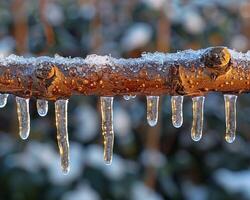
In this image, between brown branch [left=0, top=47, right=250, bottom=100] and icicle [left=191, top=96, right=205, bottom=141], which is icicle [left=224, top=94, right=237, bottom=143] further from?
brown branch [left=0, top=47, right=250, bottom=100]

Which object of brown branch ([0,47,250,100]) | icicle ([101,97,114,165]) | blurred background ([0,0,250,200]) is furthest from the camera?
blurred background ([0,0,250,200])

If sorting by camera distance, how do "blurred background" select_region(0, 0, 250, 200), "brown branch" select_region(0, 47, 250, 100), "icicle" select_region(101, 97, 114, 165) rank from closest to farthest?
1. "brown branch" select_region(0, 47, 250, 100)
2. "icicle" select_region(101, 97, 114, 165)
3. "blurred background" select_region(0, 0, 250, 200)

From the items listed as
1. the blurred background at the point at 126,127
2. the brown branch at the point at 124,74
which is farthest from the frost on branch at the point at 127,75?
the blurred background at the point at 126,127

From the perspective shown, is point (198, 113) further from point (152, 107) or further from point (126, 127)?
point (126, 127)

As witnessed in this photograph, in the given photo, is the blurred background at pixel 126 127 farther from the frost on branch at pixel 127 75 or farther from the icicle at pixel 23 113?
the frost on branch at pixel 127 75

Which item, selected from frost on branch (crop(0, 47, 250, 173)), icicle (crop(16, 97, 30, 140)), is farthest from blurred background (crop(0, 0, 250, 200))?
frost on branch (crop(0, 47, 250, 173))

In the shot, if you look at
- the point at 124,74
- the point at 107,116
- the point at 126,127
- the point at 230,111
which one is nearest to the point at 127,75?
the point at 124,74
